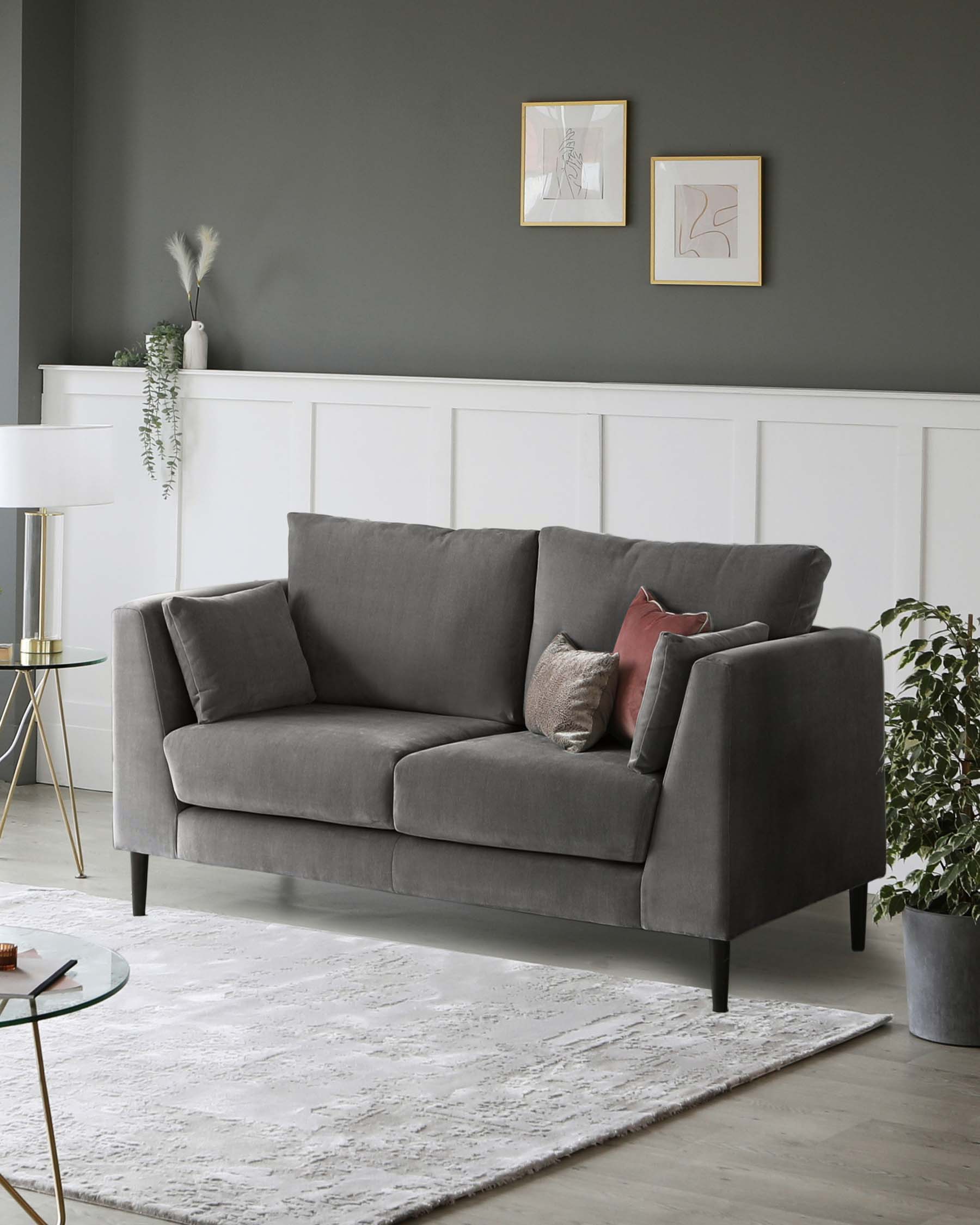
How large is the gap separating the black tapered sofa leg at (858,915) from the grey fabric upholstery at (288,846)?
1.11 metres

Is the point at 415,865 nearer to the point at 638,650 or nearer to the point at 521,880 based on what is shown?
the point at 521,880

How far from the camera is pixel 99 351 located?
6578 millimetres

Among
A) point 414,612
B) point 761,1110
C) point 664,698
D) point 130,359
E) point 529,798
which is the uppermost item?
point 130,359

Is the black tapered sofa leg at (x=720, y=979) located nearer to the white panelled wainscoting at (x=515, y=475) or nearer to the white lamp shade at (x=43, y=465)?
the white panelled wainscoting at (x=515, y=475)

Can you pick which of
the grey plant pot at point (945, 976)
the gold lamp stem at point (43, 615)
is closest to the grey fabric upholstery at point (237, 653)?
the gold lamp stem at point (43, 615)

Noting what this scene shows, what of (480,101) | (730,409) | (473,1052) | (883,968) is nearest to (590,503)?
(730,409)

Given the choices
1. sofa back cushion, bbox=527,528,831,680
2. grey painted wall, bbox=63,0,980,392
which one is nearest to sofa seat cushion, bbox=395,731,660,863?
sofa back cushion, bbox=527,528,831,680

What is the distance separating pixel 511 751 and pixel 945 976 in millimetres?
1121

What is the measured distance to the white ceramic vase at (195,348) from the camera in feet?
20.6

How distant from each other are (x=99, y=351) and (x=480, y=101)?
5.34 ft

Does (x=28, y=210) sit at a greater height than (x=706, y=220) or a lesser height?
greater

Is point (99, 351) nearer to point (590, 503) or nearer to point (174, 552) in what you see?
point (174, 552)

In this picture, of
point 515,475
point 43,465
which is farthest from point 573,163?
point 43,465

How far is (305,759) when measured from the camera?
15.4 feet
